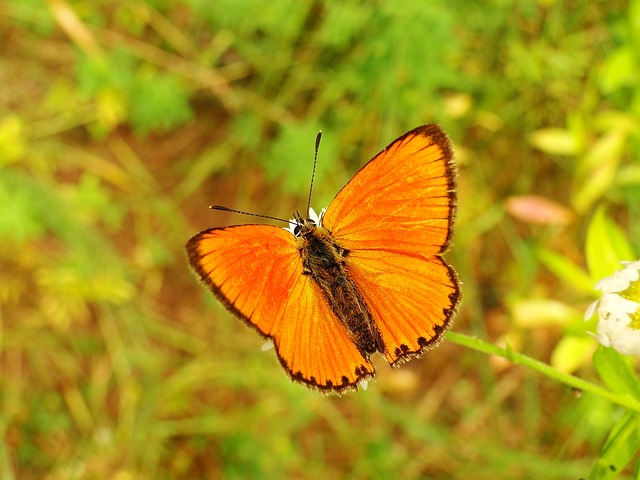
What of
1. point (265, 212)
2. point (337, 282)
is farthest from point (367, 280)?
point (265, 212)

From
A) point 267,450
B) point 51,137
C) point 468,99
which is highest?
point 51,137

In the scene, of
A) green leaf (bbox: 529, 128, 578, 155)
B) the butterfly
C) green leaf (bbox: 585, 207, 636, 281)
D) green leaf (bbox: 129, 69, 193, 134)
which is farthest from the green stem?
green leaf (bbox: 129, 69, 193, 134)

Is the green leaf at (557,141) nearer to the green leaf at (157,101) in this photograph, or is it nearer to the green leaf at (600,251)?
the green leaf at (600,251)

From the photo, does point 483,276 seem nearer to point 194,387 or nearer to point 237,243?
point 194,387

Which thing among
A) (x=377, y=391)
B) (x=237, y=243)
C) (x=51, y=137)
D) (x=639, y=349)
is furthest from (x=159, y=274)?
(x=639, y=349)

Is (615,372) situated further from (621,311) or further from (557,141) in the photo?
(557,141)

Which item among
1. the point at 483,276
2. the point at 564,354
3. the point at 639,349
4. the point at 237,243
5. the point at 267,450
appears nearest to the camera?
the point at 639,349
